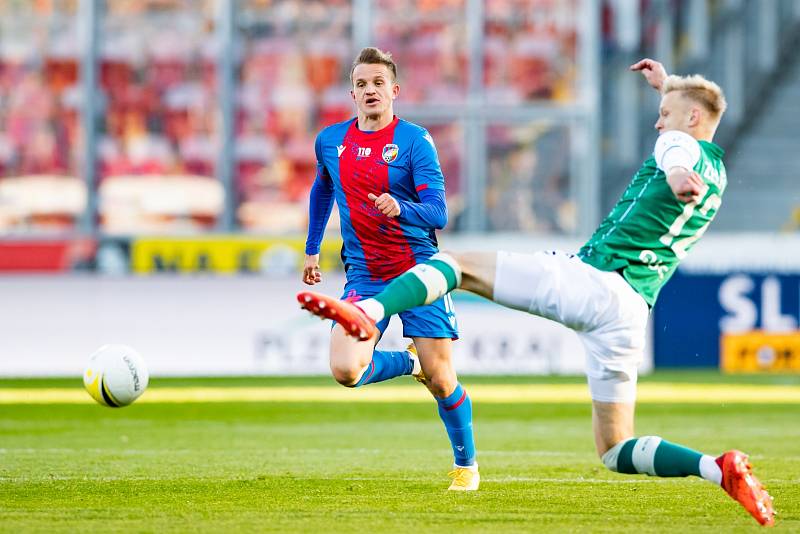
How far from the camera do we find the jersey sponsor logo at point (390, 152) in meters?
7.41

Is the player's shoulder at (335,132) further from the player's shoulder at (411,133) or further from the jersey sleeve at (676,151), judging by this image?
the jersey sleeve at (676,151)

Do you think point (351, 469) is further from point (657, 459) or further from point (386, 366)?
point (657, 459)

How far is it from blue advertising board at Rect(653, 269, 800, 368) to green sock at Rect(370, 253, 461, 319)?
11547 millimetres

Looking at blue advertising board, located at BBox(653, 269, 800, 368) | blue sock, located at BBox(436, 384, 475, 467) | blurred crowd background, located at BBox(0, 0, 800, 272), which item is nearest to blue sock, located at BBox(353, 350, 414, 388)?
blue sock, located at BBox(436, 384, 475, 467)

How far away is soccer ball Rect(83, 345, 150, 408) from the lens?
765cm

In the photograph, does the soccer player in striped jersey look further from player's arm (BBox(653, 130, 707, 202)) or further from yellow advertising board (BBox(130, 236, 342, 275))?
yellow advertising board (BBox(130, 236, 342, 275))

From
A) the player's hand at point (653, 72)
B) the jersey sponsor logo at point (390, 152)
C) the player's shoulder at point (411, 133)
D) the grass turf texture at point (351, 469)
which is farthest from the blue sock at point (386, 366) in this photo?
the player's hand at point (653, 72)

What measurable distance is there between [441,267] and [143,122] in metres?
13.7

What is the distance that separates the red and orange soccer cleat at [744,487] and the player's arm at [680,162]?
1.06 meters

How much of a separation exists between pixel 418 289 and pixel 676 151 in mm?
1200

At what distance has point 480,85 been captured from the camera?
18.8 meters

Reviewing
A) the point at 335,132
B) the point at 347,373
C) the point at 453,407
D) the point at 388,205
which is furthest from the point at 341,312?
the point at 335,132

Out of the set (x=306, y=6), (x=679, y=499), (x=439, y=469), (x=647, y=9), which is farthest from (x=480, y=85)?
(x=679, y=499)

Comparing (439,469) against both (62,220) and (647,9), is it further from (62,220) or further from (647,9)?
(647,9)
